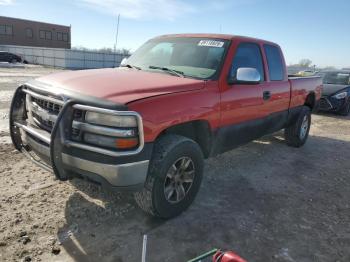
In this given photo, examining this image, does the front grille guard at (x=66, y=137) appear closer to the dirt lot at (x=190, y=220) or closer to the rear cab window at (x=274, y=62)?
the dirt lot at (x=190, y=220)

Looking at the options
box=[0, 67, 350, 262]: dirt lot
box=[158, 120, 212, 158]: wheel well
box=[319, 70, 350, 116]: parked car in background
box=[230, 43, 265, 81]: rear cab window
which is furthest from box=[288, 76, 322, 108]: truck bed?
box=[319, 70, 350, 116]: parked car in background

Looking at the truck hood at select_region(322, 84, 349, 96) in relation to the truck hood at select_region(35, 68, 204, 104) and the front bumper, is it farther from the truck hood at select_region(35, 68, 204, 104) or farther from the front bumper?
the front bumper

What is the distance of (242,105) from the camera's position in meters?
4.48

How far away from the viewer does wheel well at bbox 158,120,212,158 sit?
3.81 m

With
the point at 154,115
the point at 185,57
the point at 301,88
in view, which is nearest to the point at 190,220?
the point at 154,115

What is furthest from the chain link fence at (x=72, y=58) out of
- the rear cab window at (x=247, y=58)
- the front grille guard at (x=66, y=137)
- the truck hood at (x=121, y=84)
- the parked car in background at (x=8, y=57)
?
the front grille guard at (x=66, y=137)

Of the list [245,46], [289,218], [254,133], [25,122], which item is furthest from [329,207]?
[25,122]

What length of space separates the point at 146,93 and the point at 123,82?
0.43 m

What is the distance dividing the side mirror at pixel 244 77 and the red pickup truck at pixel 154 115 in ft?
0.04

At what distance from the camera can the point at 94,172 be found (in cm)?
303

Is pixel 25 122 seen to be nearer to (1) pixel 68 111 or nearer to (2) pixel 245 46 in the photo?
(1) pixel 68 111

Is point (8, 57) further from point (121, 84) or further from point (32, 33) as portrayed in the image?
point (121, 84)

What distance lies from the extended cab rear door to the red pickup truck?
0.03m

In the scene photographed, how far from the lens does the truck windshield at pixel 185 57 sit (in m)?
4.17
